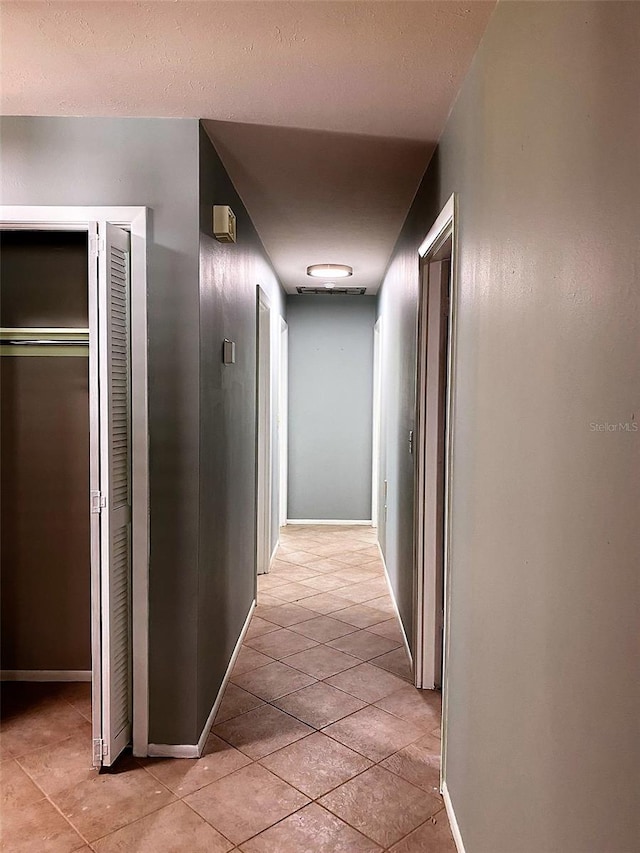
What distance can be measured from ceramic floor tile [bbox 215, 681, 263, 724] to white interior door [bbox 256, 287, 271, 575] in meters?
1.74

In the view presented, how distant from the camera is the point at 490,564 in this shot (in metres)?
1.79

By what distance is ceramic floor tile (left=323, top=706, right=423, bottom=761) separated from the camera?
8.95ft

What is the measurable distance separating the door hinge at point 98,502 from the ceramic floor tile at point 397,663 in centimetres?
183

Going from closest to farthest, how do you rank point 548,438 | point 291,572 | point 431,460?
1. point 548,438
2. point 431,460
3. point 291,572

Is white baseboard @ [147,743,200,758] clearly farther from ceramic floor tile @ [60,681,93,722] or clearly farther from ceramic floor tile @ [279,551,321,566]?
ceramic floor tile @ [279,551,321,566]

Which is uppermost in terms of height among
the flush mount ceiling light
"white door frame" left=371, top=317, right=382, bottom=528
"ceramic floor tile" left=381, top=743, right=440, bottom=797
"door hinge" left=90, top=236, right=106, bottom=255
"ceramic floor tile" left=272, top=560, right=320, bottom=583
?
the flush mount ceiling light

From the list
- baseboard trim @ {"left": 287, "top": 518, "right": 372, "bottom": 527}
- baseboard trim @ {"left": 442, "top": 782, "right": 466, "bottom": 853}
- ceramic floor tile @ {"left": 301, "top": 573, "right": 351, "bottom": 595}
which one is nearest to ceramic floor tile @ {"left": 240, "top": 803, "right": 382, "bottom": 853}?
baseboard trim @ {"left": 442, "top": 782, "right": 466, "bottom": 853}

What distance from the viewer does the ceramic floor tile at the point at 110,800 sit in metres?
2.21

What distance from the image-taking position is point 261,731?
2865mm

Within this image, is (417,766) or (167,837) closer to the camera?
(167,837)

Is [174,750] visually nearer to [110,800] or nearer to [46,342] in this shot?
[110,800]

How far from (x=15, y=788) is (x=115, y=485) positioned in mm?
1121

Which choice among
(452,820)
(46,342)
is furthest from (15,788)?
(46,342)

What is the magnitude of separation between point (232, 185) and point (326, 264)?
2.14 metres
